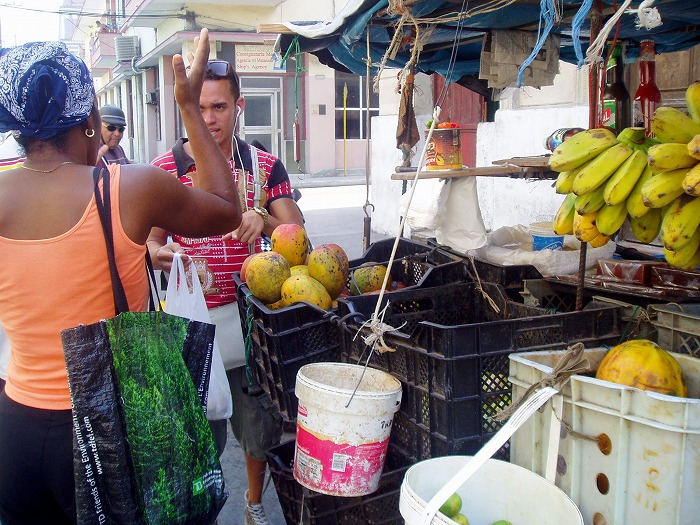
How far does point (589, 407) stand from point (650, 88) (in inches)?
89.9

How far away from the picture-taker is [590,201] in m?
2.17

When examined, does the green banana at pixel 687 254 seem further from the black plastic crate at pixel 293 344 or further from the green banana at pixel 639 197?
the black plastic crate at pixel 293 344

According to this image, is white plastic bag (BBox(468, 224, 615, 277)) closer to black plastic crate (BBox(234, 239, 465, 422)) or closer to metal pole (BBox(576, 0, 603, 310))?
metal pole (BBox(576, 0, 603, 310))

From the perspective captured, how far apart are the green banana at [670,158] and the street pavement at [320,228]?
2.77 m

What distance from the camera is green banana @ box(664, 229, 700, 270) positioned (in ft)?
6.37

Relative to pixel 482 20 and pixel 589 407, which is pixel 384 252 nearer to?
pixel 482 20

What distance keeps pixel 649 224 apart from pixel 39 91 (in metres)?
1.81

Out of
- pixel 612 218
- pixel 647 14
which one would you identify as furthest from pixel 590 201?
pixel 647 14

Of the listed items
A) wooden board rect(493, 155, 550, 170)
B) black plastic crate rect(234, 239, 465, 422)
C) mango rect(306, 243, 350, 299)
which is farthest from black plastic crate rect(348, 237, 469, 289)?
wooden board rect(493, 155, 550, 170)

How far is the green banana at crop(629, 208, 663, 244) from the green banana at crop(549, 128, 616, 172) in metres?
0.25

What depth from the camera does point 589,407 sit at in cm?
168

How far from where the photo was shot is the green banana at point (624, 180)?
2.05 m

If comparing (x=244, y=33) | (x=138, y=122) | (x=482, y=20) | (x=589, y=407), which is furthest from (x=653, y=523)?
(x=138, y=122)

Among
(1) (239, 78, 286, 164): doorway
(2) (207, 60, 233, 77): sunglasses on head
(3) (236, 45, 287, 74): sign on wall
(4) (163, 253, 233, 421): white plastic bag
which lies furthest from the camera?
(1) (239, 78, 286, 164): doorway
